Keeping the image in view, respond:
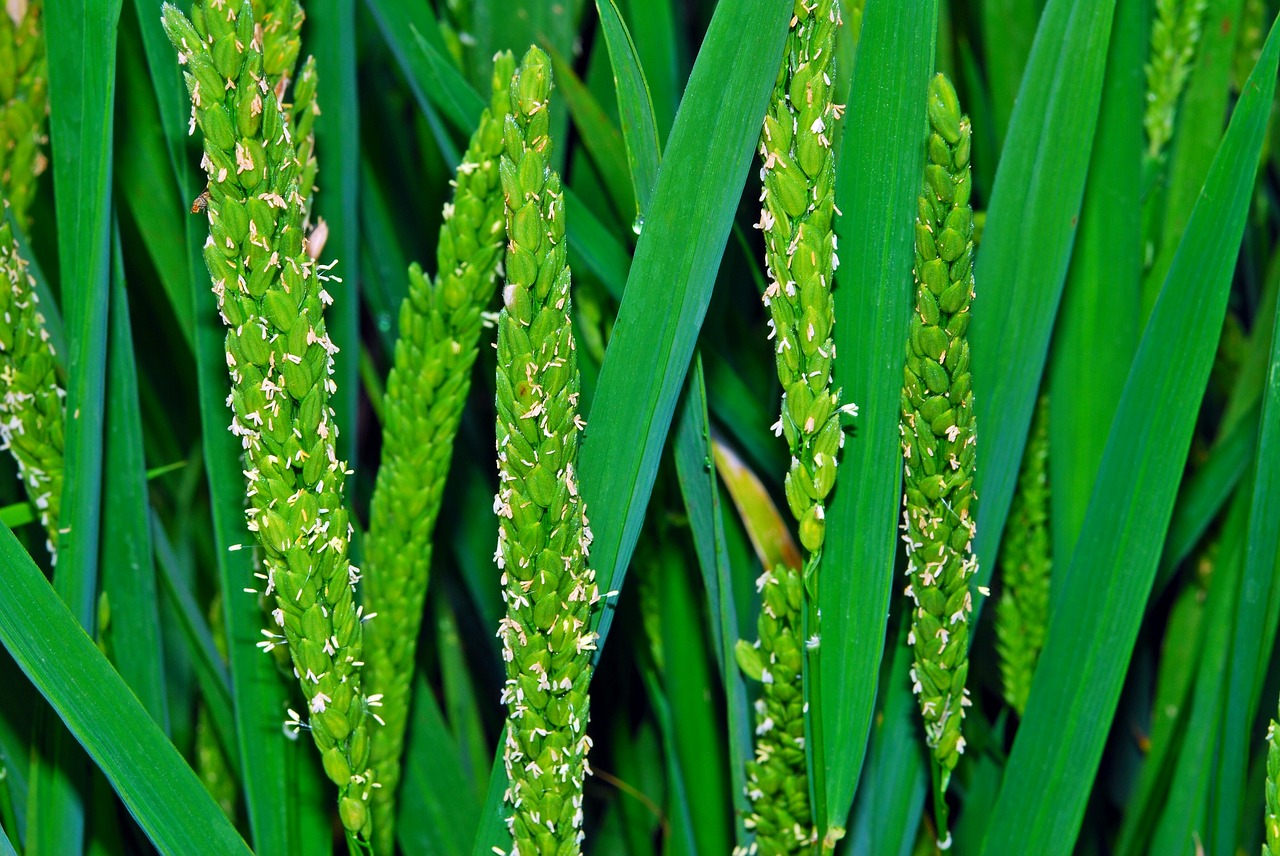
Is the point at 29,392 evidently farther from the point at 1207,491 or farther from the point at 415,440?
the point at 1207,491

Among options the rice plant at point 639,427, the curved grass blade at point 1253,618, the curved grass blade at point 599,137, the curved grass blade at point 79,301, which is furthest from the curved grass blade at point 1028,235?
the curved grass blade at point 79,301

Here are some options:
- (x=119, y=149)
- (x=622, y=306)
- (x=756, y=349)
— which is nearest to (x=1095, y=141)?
(x=756, y=349)

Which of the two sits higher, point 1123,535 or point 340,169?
point 340,169

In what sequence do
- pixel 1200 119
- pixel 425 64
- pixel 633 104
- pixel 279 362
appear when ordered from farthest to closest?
1. pixel 1200 119
2. pixel 425 64
3. pixel 633 104
4. pixel 279 362

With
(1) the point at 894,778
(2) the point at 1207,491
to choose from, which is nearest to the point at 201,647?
(1) the point at 894,778

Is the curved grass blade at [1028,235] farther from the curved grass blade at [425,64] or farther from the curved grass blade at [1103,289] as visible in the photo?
the curved grass blade at [425,64]

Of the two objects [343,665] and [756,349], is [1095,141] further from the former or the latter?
[343,665]
